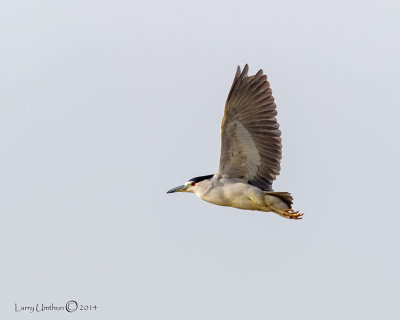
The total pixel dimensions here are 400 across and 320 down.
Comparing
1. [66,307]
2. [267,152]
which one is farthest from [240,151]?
[66,307]

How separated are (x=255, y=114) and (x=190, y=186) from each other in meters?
1.81

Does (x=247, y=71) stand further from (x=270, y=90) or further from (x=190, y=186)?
(x=190, y=186)

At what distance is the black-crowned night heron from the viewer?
20.8 metres

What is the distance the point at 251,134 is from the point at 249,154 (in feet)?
1.15

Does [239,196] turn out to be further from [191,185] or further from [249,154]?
[191,185]

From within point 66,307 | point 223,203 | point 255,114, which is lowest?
point 66,307

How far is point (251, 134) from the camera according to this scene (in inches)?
827

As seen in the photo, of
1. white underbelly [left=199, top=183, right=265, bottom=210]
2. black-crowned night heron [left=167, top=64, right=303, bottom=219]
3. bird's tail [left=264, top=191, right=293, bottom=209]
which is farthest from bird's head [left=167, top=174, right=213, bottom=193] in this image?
bird's tail [left=264, top=191, right=293, bottom=209]

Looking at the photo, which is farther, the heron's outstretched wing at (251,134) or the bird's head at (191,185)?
the bird's head at (191,185)

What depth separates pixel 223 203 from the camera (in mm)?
21172

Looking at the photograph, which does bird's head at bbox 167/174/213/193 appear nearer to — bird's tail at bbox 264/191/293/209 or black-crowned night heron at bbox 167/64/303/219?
black-crowned night heron at bbox 167/64/303/219

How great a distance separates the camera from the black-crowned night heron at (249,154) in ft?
68.2

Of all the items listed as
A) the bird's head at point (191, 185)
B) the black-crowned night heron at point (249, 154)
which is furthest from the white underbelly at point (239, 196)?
the bird's head at point (191, 185)

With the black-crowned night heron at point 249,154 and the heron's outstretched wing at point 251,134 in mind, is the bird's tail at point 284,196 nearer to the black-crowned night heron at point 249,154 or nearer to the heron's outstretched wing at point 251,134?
the black-crowned night heron at point 249,154
